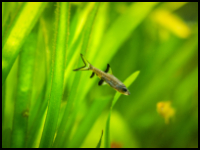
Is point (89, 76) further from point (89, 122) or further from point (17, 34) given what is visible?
point (17, 34)

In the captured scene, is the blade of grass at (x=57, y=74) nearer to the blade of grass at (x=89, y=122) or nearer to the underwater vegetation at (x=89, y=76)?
the underwater vegetation at (x=89, y=76)

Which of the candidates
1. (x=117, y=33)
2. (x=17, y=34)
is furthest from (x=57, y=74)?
(x=117, y=33)

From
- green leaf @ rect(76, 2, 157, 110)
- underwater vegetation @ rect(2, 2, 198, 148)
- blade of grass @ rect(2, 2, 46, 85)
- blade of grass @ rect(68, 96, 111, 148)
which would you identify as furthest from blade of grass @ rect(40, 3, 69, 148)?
green leaf @ rect(76, 2, 157, 110)

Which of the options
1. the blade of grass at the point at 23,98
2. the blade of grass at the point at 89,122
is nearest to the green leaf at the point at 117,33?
the blade of grass at the point at 89,122

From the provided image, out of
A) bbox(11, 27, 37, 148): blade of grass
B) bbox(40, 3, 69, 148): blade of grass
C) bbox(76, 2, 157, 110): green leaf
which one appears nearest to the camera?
bbox(40, 3, 69, 148): blade of grass

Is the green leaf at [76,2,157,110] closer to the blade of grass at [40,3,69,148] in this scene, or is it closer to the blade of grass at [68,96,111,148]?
the blade of grass at [68,96,111,148]

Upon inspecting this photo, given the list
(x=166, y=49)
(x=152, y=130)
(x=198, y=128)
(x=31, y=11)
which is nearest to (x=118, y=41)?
(x=31, y=11)

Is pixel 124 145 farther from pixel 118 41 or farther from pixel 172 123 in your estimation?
pixel 118 41
